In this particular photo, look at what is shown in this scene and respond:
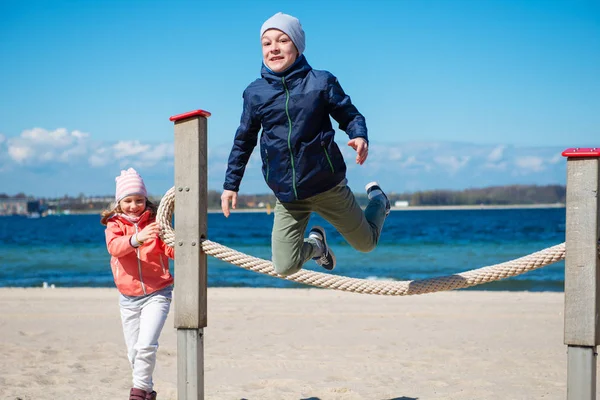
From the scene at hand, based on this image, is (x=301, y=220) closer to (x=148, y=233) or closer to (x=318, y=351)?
(x=148, y=233)

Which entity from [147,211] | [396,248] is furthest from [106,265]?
[147,211]

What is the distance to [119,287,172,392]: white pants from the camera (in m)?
4.05

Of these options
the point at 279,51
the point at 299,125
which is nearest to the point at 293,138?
the point at 299,125

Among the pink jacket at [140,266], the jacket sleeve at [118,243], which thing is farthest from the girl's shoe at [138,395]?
the jacket sleeve at [118,243]

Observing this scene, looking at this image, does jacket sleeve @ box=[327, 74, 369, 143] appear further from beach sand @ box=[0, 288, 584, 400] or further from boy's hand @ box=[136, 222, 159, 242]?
beach sand @ box=[0, 288, 584, 400]

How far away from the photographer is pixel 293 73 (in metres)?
3.40

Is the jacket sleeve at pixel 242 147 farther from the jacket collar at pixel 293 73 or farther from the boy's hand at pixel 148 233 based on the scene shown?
the boy's hand at pixel 148 233

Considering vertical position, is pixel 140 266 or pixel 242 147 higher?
pixel 242 147

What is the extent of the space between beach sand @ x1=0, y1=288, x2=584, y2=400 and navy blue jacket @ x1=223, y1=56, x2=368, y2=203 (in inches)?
101

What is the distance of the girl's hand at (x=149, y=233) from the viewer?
388 centimetres

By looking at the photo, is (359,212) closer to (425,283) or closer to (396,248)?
(425,283)

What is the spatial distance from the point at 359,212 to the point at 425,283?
1.81 ft

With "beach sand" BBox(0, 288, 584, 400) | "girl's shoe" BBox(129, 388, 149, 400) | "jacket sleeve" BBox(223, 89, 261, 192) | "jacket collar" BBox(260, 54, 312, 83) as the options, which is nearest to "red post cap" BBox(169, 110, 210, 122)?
"jacket sleeve" BBox(223, 89, 261, 192)

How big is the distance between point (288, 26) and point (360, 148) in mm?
721
